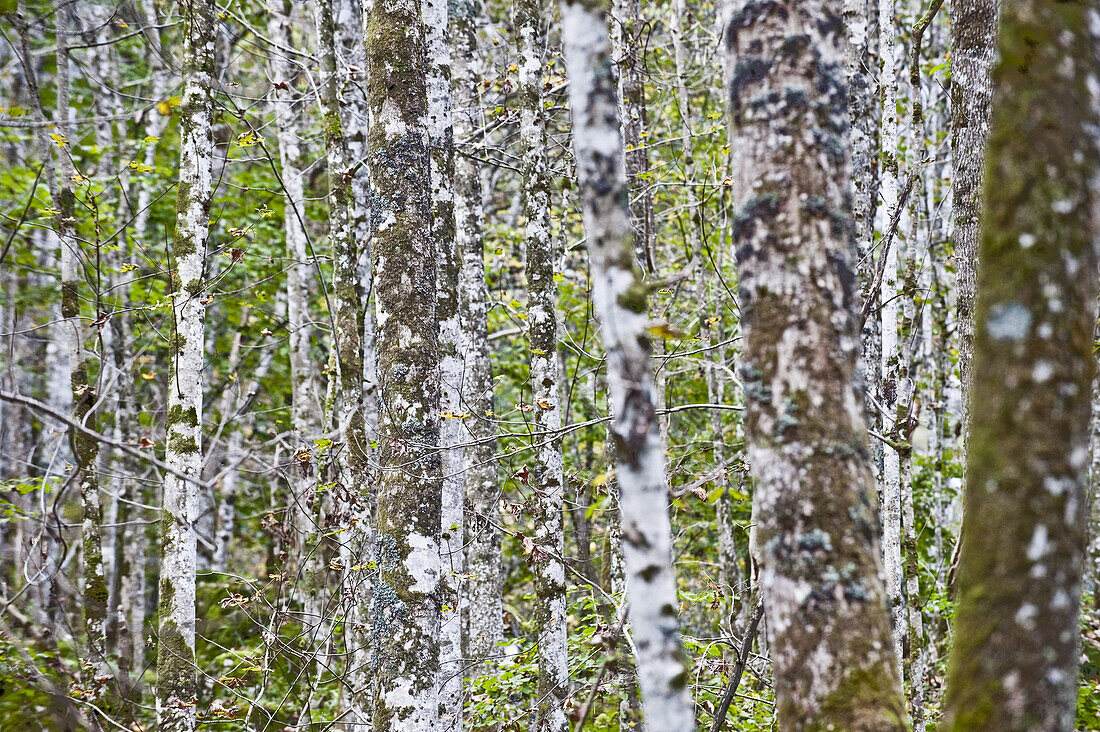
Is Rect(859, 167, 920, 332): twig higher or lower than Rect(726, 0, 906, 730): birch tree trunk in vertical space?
higher

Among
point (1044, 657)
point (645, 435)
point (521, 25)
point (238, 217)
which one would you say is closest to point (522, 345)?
point (238, 217)

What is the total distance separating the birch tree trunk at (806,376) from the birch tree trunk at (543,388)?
3442mm

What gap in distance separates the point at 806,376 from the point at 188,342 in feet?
19.3

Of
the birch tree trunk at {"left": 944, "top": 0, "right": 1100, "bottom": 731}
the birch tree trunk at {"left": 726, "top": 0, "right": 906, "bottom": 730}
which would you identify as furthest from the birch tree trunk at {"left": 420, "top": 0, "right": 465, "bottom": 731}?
the birch tree trunk at {"left": 944, "top": 0, "right": 1100, "bottom": 731}

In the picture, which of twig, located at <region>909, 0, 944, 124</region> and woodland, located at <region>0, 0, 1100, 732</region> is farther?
twig, located at <region>909, 0, 944, 124</region>

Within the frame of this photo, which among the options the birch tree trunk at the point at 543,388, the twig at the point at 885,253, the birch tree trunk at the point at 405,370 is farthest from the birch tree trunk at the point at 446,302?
the twig at the point at 885,253

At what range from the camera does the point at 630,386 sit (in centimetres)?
233

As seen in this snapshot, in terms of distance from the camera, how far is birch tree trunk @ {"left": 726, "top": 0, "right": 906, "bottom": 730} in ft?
6.78

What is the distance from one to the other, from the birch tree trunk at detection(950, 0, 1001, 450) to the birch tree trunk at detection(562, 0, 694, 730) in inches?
116

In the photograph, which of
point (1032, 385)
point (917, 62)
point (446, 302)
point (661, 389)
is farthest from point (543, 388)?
point (1032, 385)

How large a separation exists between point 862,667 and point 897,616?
463cm

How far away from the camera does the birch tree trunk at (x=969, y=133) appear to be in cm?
439

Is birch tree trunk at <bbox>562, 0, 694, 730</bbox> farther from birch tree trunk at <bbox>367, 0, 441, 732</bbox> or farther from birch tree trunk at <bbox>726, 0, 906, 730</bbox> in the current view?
birch tree trunk at <bbox>367, 0, 441, 732</bbox>

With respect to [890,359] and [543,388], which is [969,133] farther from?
[543,388]
